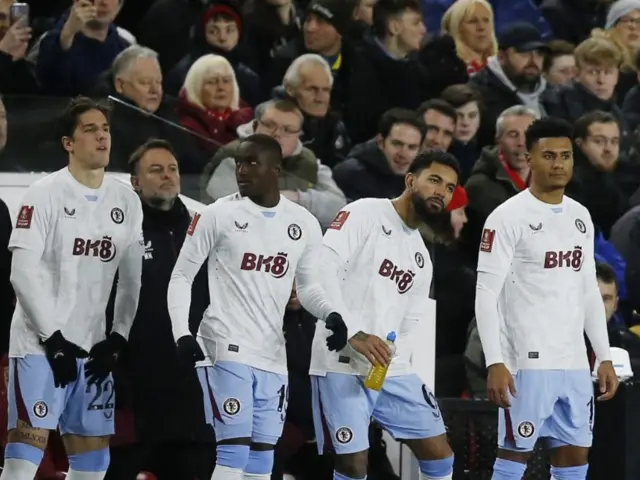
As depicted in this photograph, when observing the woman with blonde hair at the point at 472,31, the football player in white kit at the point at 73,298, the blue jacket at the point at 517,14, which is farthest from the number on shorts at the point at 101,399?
the blue jacket at the point at 517,14

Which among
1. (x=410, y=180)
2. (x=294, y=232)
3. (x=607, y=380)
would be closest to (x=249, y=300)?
(x=294, y=232)

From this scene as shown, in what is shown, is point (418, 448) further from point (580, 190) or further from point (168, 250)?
point (580, 190)

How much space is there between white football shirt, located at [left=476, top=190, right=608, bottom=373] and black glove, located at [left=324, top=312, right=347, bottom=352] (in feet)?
2.65

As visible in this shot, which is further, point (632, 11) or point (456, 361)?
point (632, 11)

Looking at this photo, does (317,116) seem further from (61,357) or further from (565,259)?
(61,357)

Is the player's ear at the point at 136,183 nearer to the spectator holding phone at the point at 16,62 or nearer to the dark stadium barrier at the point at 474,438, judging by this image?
the spectator holding phone at the point at 16,62

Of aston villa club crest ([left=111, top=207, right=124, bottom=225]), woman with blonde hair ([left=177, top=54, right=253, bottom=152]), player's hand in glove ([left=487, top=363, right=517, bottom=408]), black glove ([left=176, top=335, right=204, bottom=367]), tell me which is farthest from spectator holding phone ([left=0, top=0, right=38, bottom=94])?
player's hand in glove ([left=487, top=363, right=517, bottom=408])

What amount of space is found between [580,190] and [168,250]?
374 cm

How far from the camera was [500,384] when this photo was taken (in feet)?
27.4

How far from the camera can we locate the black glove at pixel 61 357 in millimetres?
8164

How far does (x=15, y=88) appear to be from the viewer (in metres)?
10.5

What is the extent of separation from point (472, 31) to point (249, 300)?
5.52 m

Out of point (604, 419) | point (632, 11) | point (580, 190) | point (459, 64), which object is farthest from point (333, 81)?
point (604, 419)

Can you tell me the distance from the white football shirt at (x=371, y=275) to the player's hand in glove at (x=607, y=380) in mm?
982
